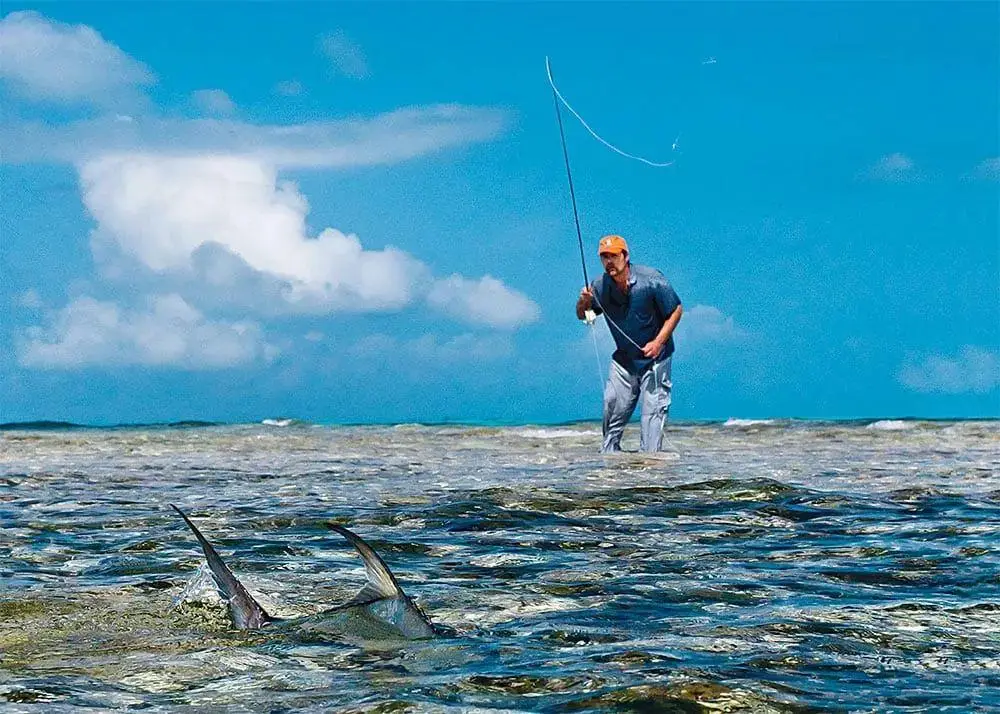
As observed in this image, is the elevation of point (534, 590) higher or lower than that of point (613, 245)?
lower

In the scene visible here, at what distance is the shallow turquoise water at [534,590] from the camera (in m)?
3.71

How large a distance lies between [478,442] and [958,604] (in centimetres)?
1756

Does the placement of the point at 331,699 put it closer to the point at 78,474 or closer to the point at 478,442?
the point at 78,474

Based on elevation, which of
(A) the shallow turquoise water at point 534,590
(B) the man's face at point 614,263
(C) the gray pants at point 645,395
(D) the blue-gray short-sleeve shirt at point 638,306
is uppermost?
(B) the man's face at point 614,263

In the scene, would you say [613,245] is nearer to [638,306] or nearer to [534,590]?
[638,306]

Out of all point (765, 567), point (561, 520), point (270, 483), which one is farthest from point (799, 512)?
point (270, 483)

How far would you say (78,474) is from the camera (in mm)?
12758

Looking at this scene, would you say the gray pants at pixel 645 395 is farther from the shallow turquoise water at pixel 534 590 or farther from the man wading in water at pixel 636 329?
the shallow turquoise water at pixel 534 590

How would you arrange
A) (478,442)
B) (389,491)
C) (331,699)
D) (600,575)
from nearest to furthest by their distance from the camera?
(331,699) < (600,575) < (389,491) < (478,442)

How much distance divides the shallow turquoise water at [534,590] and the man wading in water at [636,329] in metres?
1.05

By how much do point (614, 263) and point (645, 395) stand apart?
59.1 inches

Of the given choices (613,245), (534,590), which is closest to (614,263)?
(613,245)

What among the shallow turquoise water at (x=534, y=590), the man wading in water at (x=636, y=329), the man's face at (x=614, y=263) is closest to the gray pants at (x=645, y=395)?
the man wading in water at (x=636, y=329)

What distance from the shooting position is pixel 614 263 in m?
12.2
